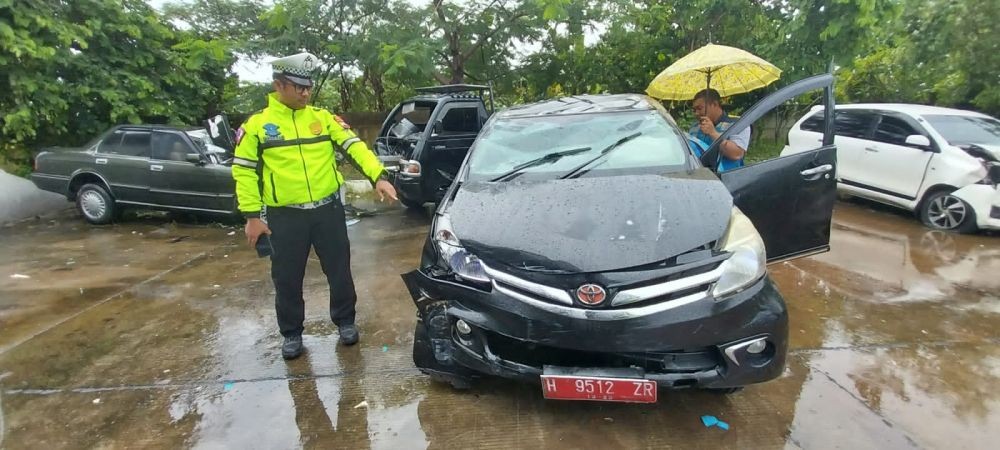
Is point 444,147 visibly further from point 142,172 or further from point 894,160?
point 894,160

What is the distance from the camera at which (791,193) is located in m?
3.46

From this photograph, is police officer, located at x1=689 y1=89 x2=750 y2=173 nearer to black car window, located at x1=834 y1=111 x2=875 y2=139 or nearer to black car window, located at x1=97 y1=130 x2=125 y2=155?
black car window, located at x1=834 y1=111 x2=875 y2=139

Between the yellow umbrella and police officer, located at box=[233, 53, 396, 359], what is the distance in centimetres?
273

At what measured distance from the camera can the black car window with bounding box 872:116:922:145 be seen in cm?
652

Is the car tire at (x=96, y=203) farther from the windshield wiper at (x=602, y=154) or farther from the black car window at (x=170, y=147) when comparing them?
the windshield wiper at (x=602, y=154)

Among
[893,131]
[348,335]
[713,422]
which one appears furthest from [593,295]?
[893,131]

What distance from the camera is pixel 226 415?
2904 millimetres

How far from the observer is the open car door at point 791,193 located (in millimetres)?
3412

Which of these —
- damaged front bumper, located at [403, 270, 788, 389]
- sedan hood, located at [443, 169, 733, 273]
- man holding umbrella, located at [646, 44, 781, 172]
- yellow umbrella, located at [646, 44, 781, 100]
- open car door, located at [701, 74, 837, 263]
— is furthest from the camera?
yellow umbrella, located at [646, 44, 781, 100]

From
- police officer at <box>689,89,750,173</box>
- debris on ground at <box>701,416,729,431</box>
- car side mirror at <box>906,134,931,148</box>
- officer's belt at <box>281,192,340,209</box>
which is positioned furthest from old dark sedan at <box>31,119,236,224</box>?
car side mirror at <box>906,134,931,148</box>

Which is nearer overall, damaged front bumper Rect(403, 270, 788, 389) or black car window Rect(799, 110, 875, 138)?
damaged front bumper Rect(403, 270, 788, 389)

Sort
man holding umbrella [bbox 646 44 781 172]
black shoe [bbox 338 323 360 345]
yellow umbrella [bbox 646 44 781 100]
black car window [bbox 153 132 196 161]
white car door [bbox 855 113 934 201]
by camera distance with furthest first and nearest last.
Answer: black car window [bbox 153 132 196 161] < white car door [bbox 855 113 934 201] < yellow umbrella [bbox 646 44 781 100] < man holding umbrella [bbox 646 44 781 172] < black shoe [bbox 338 323 360 345]

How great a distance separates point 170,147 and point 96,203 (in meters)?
1.32

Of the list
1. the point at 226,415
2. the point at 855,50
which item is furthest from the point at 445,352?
the point at 855,50
